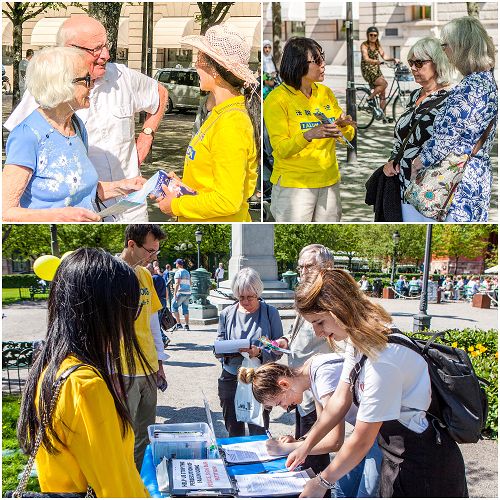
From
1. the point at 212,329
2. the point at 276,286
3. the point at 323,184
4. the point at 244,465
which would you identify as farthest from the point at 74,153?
the point at 212,329

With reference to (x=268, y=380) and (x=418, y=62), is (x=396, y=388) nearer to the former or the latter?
(x=268, y=380)

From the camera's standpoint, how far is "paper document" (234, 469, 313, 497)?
2.33 m

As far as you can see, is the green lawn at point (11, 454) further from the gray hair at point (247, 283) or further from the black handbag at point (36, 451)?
the black handbag at point (36, 451)

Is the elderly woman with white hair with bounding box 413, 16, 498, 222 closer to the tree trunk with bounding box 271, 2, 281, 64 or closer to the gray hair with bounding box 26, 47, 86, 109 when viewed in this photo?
the tree trunk with bounding box 271, 2, 281, 64

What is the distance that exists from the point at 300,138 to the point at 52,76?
122 cm

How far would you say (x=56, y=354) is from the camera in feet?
5.12

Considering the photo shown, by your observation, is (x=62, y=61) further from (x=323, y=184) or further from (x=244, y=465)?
(x=244, y=465)

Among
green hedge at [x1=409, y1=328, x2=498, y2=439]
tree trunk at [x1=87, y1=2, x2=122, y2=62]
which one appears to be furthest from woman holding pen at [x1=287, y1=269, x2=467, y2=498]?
green hedge at [x1=409, y1=328, x2=498, y2=439]

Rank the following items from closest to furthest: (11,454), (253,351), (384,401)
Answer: (384,401)
(253,351)
(11,454)

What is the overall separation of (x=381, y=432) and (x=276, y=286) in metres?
3.40

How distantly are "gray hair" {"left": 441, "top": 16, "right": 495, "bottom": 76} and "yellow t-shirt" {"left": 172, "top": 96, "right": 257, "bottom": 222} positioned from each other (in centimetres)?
107

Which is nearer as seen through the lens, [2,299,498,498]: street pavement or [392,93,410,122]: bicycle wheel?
[392,93,410,122]: bicycle wheel

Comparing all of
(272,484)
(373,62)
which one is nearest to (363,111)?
(373,62)

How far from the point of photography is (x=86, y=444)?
1510 millimetres
